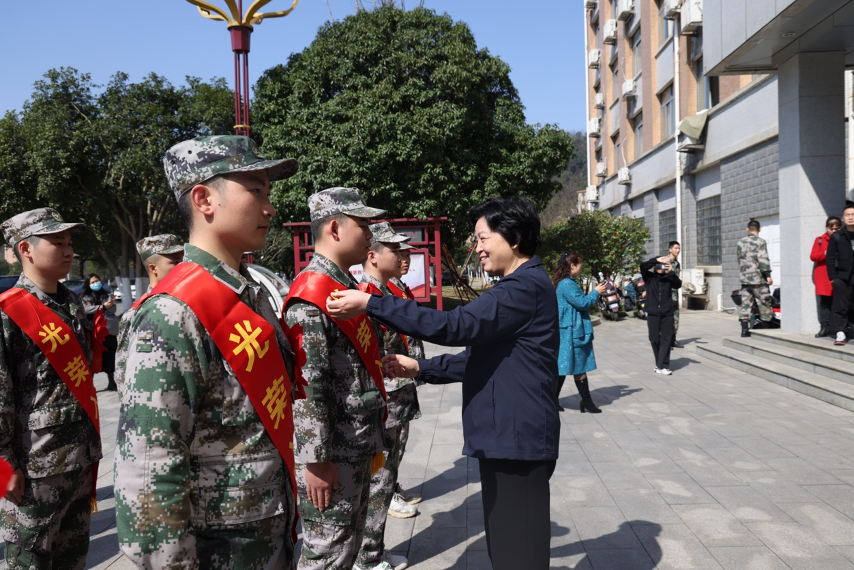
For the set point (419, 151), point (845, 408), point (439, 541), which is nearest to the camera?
point (439, 541)

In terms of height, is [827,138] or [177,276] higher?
[827,138]

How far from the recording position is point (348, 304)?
2318 millimetres

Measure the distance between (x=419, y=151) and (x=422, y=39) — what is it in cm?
401

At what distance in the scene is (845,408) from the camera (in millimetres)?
6895

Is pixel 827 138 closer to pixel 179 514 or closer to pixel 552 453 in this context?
pixel 552 453

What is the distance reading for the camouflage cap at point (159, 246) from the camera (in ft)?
14.3

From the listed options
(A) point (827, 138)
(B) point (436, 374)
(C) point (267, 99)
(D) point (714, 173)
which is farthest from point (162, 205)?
(B) point (436, 374)

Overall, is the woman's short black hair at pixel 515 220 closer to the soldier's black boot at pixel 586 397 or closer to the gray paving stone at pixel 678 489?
the gray paving stone at pixel 678 489

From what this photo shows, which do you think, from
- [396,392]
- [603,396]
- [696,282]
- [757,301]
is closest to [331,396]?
[396,392]

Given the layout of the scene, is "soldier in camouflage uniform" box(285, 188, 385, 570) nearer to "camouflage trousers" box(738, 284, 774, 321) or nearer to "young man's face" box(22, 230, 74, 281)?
"young man's face" box(22, 230, 74, 281)

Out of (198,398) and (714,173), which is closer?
(198,398)

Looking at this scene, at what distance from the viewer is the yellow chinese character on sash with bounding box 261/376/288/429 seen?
1768 millimetres

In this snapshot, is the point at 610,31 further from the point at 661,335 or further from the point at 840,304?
the point at 840,304

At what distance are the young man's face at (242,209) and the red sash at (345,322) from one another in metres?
0.75
